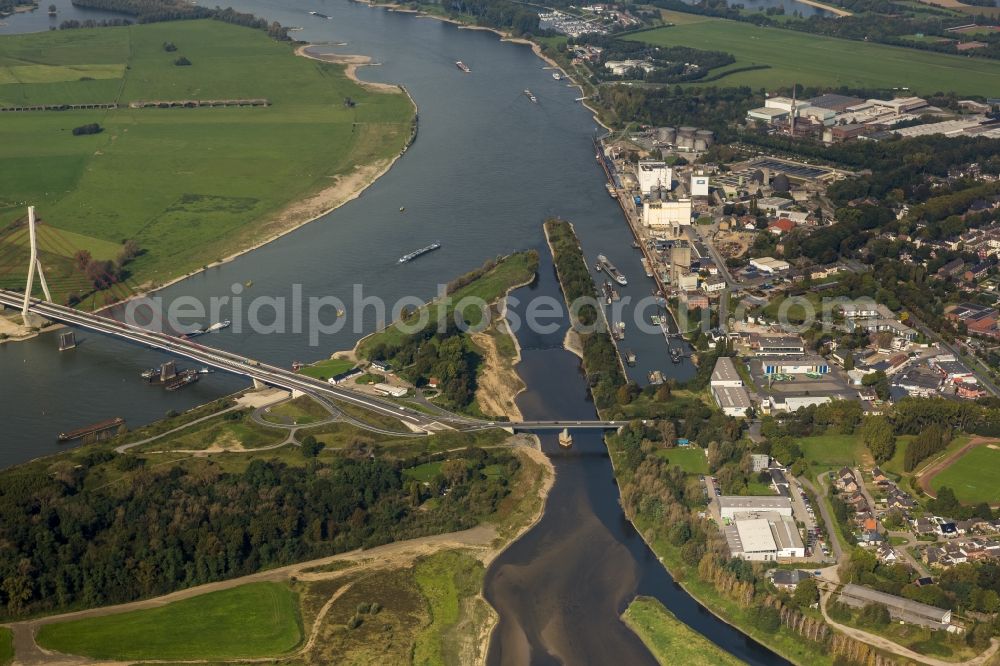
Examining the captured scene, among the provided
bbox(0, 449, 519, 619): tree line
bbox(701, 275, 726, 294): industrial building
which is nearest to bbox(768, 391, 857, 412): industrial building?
bbox(0, 449, 519, 619): tree line

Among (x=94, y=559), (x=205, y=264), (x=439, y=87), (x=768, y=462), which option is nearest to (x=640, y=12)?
(x=439, y=87)

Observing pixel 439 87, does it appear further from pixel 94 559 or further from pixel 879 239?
pixel 94 559

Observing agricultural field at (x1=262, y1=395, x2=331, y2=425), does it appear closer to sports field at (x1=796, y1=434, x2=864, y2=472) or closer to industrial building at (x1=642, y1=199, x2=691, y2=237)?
sports field at (x1=796, y1=434, x2=864, y2=472)

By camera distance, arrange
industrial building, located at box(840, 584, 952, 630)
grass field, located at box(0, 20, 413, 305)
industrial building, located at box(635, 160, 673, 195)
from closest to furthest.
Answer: industrial building, located at box(840, 584, 952, 630) → grass field, located at box(0, 20, 413, 305) → industrial building, located at box(635, 160, 673, 195)

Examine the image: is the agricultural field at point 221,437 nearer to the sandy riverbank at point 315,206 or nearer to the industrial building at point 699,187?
the sandy riverbank at point 315,206

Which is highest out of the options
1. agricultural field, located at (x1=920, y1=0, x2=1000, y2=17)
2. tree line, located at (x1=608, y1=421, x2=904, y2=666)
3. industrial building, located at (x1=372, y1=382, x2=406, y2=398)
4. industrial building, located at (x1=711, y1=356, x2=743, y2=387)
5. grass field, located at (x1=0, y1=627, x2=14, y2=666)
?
agricultural field, located at (x1=920, y1=0, x2=1000, y2=17)

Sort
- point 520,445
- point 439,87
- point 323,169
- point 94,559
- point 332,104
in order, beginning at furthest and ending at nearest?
point 439,87
point 332,104
point 323,169
point 520,445
point 94,559

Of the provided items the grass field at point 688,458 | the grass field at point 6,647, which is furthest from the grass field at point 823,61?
A: the grass field at point 6,647
